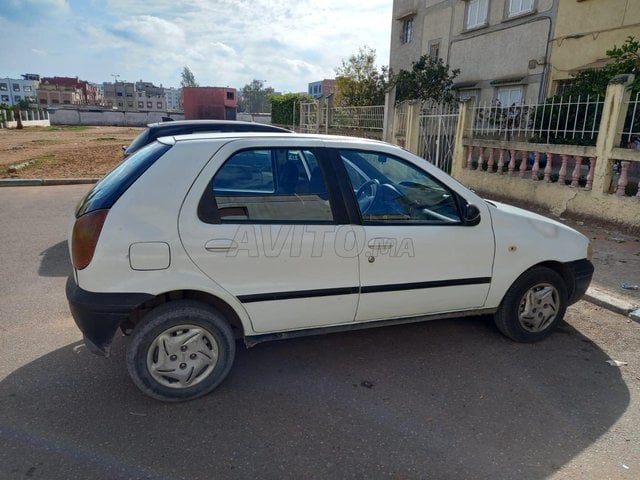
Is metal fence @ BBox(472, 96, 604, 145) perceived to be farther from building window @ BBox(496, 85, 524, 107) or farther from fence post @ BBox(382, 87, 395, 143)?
building window @ BBox(496, 85, 524, 107)

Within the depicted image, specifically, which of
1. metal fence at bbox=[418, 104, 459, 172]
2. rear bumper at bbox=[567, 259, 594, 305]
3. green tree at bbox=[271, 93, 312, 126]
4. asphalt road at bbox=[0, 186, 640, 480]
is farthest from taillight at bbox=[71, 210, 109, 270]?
green tree at bbox=[271, 93, 312, 126]

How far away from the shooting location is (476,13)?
16.2m

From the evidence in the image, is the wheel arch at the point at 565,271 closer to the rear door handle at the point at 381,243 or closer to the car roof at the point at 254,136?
Result: the rear door handle at the point at 381,243

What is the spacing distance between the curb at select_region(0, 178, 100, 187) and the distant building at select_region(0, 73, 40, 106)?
367 feet

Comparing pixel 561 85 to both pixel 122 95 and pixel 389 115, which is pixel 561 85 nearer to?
pixel 389 115

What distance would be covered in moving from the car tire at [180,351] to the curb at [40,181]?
10.0m

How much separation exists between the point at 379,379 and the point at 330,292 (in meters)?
0.72

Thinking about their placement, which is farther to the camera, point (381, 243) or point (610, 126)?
point (610, 126)

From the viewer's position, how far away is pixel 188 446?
8.14 ft

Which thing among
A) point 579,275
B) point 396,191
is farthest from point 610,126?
point 396,191

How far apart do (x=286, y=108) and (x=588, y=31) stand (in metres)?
16.1

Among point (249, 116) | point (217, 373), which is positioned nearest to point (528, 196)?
point (217, 373)

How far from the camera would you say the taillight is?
2627 millimetres

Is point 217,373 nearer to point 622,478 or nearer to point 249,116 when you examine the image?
point 622,478
